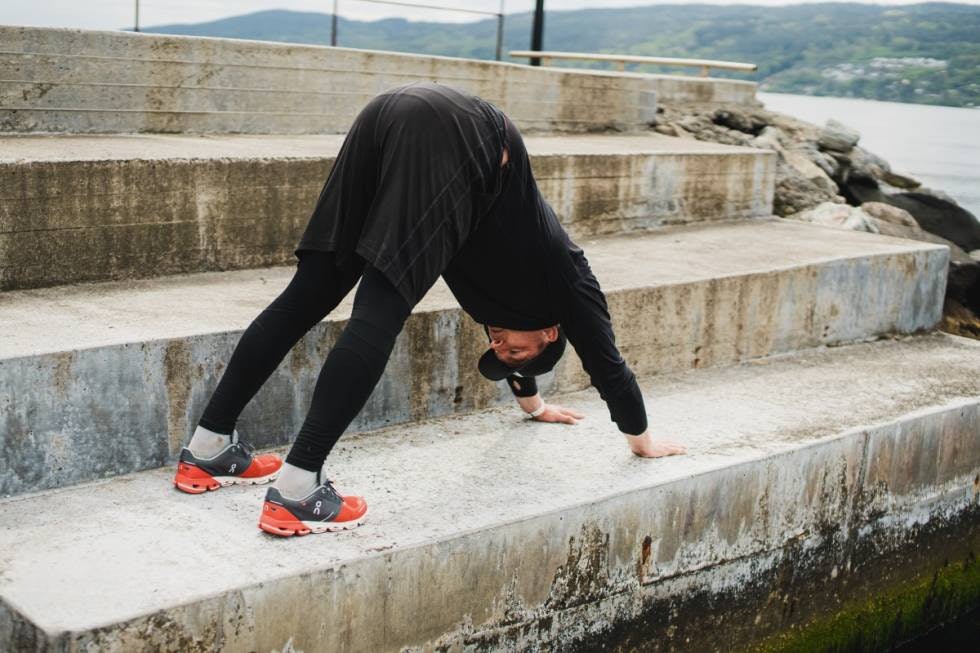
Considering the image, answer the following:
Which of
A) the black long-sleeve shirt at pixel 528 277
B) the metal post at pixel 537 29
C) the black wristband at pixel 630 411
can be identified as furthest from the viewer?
the metal post at pixel 537 29

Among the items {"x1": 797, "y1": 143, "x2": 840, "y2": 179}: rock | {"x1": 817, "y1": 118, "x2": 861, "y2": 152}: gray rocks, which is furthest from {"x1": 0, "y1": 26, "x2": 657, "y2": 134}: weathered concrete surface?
{"x1": 817, "y1": 118, "x2": 861, "y2": 152}: gray rocks

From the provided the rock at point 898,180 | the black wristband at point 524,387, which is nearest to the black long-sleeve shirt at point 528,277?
the black wristband at point 524,387

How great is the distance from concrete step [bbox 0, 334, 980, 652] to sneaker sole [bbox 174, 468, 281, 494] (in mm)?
34

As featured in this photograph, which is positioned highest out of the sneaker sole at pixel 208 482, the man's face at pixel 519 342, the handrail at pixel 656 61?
the handrail at pixel 656 61

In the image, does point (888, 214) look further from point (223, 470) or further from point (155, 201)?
point (223, 470)

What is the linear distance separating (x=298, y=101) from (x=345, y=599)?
421cm

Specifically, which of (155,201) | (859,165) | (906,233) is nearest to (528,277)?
(155,201)

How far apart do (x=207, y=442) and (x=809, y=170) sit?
755cm

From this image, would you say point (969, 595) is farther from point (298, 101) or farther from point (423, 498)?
point (298, 101)

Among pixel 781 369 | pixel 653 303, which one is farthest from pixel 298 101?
pixel 781 369

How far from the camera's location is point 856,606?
17.8 ft

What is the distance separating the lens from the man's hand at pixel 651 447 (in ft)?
13.9

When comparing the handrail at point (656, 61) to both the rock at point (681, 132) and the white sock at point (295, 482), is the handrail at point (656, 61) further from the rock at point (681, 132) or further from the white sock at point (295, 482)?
the white sock at point (295, 482)

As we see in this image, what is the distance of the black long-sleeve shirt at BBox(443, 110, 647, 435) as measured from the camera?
3572 mm
